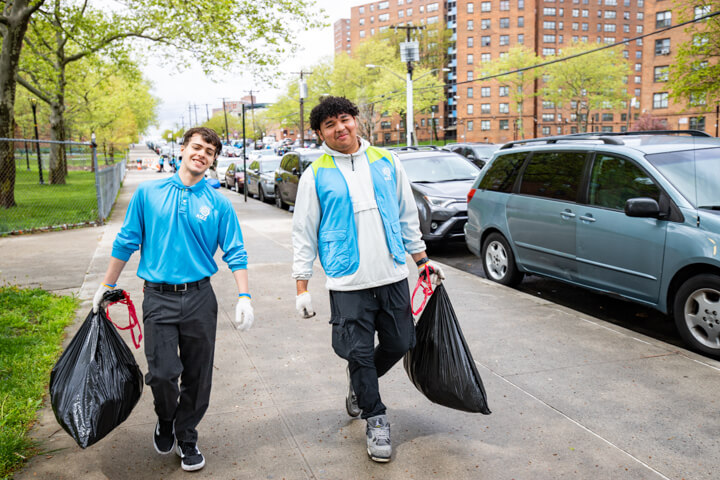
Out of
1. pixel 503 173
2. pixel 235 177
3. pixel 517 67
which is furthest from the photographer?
pixel 517 67

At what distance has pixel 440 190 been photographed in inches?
416

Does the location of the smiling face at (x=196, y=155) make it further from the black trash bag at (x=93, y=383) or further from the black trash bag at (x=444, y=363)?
the black trash bag at (x=444, y=363)

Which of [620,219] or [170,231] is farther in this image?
[620,219]

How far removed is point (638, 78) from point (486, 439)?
118m

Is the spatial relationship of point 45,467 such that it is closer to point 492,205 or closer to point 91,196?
point 492,205

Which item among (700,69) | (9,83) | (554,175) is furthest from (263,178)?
(700,69)

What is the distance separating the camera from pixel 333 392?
4.17 meters

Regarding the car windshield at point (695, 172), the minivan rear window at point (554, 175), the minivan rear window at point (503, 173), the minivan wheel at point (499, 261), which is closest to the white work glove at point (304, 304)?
the car windshield at point (695, 172)

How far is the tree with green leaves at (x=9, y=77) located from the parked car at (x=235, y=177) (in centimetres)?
948

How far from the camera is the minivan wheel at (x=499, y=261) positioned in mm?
7434

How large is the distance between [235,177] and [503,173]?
Answer: 20810mm

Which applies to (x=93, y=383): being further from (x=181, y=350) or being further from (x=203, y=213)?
(x=203, y=213)

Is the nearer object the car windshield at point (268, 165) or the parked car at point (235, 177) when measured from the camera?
the car windshield at point (268, 165)

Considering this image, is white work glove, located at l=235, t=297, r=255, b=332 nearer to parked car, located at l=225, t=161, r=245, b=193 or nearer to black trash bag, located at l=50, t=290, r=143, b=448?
black trash bag, located at l=50, t=290, r=143, b=448
